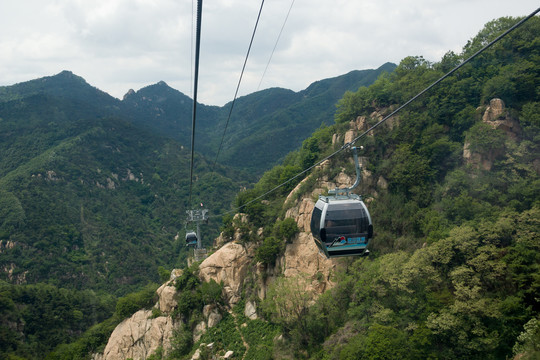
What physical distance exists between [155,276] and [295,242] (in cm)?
6324

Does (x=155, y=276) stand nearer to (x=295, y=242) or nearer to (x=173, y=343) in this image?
(x=173, y=343)

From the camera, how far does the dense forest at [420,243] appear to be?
22453 mm

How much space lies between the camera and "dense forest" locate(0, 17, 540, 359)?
73.7 ft

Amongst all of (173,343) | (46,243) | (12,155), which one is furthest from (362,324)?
(12,155)

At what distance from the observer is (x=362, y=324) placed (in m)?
25.8

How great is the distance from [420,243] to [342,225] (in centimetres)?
1838

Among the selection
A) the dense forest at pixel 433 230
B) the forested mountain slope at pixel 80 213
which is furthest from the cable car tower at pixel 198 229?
the forested mountain slope at pixel 80 213

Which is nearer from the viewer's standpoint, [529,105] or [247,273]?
[529,105]

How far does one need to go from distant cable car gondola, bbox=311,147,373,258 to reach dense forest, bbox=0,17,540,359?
972cm

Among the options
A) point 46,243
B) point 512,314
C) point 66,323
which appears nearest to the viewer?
point 512,314

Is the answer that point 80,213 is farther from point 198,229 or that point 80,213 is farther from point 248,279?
point 248,279

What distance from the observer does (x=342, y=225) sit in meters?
16.0

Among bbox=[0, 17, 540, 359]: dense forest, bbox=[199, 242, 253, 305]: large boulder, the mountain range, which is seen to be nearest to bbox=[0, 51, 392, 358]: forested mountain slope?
the mountain range

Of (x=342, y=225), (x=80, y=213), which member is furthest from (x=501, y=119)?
(x=80, y=213)
